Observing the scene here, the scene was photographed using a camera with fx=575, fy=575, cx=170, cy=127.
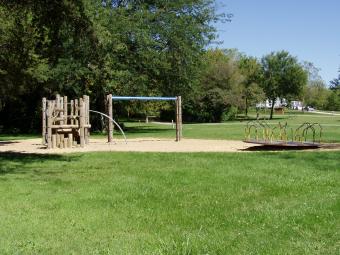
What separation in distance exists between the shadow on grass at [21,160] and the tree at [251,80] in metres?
51.0

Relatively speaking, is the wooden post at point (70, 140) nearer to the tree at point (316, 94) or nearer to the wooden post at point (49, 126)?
the wooden post at point (49, 126)

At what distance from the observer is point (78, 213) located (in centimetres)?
794

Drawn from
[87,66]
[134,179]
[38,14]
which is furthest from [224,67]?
[134,179]

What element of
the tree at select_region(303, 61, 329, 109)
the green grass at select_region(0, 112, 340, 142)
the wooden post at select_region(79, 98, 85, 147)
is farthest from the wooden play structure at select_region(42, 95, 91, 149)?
the tree at select_region(303, 61, 329, 109)

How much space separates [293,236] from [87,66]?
2640 centimetres

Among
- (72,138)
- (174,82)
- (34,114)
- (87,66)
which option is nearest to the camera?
(72,138)

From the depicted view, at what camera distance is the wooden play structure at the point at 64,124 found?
2128 cm

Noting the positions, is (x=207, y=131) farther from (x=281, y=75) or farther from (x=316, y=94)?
(x=316, y=94)

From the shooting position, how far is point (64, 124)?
73.0 feet

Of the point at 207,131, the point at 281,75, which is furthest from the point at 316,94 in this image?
the point at 207,131

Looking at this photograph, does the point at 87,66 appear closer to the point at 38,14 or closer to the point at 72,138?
the point at 72,138

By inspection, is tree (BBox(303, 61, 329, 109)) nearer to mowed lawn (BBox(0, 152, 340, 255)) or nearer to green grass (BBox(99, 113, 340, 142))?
green grass (BBox(99, 113, 340, 142))

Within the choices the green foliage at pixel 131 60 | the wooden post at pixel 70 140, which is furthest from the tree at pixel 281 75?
the wooden post at pixel 70 140

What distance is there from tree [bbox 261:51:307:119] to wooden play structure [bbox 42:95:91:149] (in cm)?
5555
